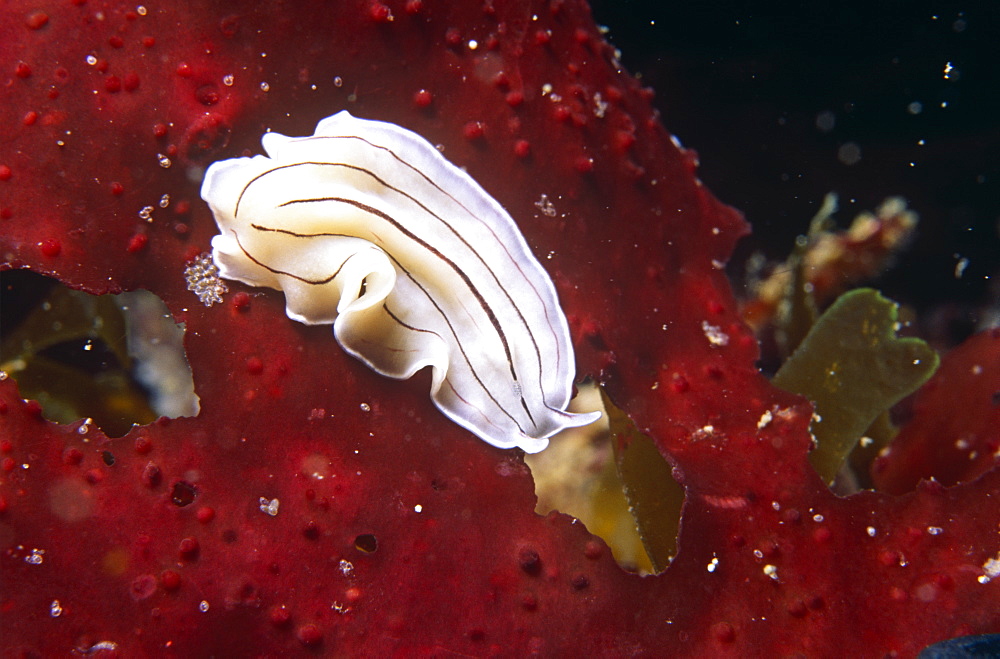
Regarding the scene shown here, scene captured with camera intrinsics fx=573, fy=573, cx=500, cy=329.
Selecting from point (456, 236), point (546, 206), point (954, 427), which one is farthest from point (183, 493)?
point (954, 427)

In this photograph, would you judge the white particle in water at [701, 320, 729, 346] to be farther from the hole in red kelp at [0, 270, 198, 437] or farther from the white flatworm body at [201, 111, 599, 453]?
the hole in red kelp at [0, 270, 198, 437]

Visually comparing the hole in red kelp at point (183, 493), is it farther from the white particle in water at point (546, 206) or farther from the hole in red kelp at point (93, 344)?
the white particle in water at point (546, 206)

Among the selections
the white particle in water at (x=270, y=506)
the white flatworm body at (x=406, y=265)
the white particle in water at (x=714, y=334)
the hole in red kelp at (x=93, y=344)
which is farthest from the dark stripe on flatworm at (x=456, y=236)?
the hole in red kelp at (x=93, y=344)

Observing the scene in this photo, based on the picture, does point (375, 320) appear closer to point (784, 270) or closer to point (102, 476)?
point (102, 476)

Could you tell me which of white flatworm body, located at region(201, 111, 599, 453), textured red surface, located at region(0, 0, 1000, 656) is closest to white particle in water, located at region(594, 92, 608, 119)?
textured red surface, located at region(0, 0, 1000, 656)

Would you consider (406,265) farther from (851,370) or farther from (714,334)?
(851,370)

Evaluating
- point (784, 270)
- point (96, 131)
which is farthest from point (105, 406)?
point (784, 270)
